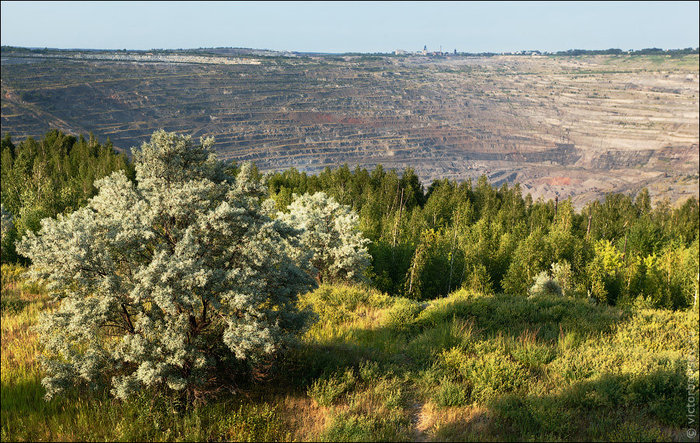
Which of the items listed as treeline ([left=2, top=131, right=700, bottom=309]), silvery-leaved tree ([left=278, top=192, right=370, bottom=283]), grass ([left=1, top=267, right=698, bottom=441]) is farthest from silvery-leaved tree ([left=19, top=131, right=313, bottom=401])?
treeline ([left=2, top=131, right=700, bottom=309])

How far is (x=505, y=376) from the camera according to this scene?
11.8 meters

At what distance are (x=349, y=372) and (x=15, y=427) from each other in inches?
284

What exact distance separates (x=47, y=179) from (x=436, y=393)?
198 feet

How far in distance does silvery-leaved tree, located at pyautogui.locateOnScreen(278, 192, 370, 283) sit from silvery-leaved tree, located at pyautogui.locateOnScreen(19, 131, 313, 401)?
19.0m

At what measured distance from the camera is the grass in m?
9.42

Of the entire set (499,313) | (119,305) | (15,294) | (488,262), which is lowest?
(488,262)

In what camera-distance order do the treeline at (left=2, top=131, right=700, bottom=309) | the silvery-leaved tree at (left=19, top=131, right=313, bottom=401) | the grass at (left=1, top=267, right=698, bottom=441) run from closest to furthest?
the grass at (left=1, top=267, right=698, bottom=441) → the silvery-leaved tree at (left=19, top=131, right=313, bottom=401) → the treeline at (left=2, top=131, right=700, bottom=309)

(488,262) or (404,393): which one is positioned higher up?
(404,393)

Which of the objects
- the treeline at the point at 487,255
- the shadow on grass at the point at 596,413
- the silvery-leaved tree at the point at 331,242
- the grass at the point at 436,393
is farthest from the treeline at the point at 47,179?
the shadow on grass at the point at 596,413

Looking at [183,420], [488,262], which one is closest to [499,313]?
[183,420]

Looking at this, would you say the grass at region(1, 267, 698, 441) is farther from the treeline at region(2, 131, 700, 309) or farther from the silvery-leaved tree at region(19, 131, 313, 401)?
the treeline at region(2, 131, 700, 309)

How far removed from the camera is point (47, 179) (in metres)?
56.1

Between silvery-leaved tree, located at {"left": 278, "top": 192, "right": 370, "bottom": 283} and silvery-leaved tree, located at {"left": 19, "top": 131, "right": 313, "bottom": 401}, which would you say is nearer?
silvery-leaved tree, located at {"left": 19, "top": 131, "right": 313, "bottom": 401}

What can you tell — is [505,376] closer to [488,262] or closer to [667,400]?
[667,400]
